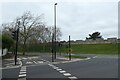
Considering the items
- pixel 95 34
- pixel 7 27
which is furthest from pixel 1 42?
pixel 95 34

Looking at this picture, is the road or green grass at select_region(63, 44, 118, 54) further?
green grass at select_region(63, 44, 118, 54)

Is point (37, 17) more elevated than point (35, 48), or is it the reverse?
point (37, 17)

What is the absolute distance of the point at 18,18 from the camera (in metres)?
75.4

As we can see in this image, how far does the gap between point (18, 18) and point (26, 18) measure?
2.24 m

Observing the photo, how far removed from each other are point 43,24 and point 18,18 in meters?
6.29

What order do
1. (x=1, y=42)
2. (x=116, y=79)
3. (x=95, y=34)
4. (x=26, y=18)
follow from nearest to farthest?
1. (x=116, y=79)
2. (x=1, y=42)
3. (x=26, y=18)
4. (x=95, y=34)

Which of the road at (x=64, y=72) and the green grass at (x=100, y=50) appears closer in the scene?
the road at (x=64, y=72)

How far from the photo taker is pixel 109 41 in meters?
122

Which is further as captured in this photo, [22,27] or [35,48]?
[35,48]

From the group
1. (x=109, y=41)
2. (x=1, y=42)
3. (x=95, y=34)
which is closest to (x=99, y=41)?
(x=109, y=41)

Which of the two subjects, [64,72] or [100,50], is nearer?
[64,72]

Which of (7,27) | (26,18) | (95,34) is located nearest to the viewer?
(26,18)

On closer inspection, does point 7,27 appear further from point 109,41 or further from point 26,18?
point 109,41

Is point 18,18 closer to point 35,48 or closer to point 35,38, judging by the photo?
point 35,38
